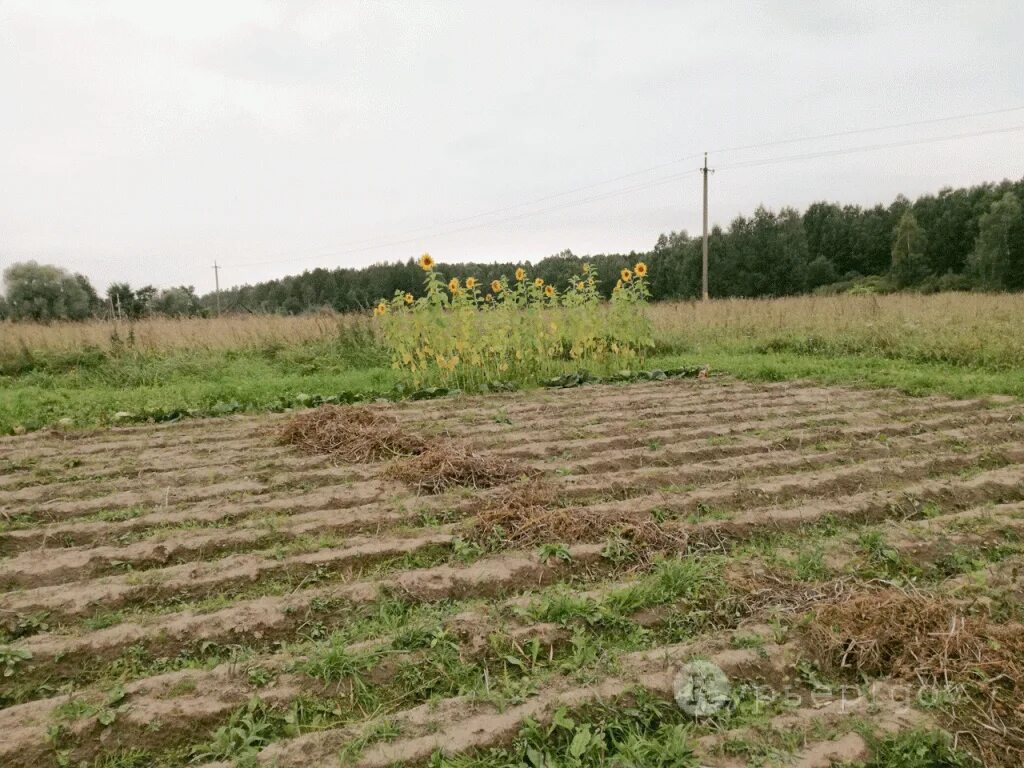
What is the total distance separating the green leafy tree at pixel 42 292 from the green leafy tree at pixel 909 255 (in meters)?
49.9

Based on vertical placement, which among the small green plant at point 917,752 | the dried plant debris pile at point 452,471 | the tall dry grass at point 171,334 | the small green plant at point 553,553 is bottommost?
the small green plant at point 917,752

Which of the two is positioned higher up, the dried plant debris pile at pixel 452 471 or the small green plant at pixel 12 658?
the dried plant debris pile at pixel 452 471

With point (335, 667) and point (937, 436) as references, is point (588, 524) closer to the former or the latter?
point (335, 667)

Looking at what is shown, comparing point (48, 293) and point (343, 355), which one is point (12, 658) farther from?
point (48, 293)

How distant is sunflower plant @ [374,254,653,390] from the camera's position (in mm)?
8344

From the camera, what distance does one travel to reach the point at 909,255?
42.8 meters

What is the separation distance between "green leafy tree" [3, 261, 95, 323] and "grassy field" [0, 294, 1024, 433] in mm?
26643

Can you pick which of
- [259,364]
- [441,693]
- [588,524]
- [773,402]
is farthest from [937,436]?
[259,364]

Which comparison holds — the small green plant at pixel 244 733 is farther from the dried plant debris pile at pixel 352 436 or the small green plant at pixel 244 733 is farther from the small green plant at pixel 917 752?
the dried plant debris pile at pixel 352 436

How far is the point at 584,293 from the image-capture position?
9.68m

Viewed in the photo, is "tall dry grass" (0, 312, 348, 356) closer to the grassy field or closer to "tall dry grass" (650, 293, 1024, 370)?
the grassy field

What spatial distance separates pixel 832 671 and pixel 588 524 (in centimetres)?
141

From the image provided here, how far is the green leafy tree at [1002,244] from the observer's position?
1503 inches

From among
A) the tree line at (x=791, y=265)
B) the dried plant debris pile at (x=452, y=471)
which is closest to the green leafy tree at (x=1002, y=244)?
the tree line at (x=791, y=265)
